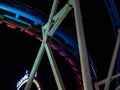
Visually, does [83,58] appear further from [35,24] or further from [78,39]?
[35,24]

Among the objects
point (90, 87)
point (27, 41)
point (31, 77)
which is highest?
point (27, 41)

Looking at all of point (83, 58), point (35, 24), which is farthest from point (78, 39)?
point (35, 24)

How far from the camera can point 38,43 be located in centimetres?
1673

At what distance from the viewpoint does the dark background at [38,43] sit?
14672 millimetres

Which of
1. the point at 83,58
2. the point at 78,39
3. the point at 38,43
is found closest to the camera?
the point at 83,58

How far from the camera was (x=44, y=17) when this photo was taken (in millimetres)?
12148

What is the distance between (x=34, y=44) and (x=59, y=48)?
10.8 feet

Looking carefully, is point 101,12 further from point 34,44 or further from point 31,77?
point 31,77

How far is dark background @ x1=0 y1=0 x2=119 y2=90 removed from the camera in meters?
14.7

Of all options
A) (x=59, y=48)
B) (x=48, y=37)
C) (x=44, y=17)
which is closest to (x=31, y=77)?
(x=48, y=37)

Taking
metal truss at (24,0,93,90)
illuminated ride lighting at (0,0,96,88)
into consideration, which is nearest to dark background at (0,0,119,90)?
illuminated ride lighting at (0,0,96,88)

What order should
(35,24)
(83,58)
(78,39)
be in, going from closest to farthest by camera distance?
(83,58), (78,39), (35,24)

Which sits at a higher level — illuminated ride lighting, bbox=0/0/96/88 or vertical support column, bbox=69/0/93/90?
illuminated ride lighting, bbox=0/0/96/88

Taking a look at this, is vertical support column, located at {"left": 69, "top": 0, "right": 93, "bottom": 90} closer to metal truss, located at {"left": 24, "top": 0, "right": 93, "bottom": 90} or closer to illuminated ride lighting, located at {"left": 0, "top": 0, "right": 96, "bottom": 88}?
metal truss, located at {"left": 24, "top": 0, "right": 93, "bottom": 90}
